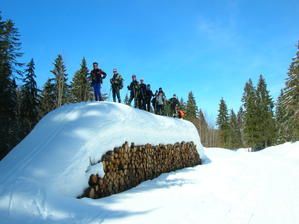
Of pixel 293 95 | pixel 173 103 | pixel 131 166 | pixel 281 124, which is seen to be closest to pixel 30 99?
pixel 173 103

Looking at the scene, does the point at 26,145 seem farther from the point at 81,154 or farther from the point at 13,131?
the point at 13,131

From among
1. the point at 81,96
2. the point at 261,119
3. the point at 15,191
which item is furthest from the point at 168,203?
the point at 261,119

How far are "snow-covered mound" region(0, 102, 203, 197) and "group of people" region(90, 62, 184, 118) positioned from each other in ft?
8.08

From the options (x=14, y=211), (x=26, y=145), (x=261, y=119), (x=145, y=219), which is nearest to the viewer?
(x=14, y=211)

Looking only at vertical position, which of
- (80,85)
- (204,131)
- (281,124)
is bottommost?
(281,124)

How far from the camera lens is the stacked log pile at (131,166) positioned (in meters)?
8.27

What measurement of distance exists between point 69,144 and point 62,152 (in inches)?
13.6

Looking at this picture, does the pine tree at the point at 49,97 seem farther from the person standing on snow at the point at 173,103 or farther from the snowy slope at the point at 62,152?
the snowy slope at the point at 62,152

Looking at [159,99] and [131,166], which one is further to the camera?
[159,99]

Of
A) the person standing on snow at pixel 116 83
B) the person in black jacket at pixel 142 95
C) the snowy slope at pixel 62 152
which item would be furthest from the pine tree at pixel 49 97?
the snowy slope at pixel 62 152

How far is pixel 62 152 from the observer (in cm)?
764

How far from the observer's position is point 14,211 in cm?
570

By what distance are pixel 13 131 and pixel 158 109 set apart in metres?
8.37

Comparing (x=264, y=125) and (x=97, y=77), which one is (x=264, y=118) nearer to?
(x=264, y=125)
